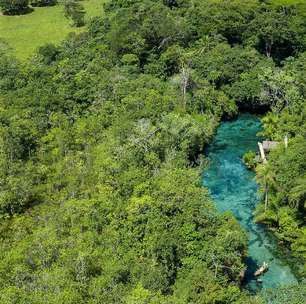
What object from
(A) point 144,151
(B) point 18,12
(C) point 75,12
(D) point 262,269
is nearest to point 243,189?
(A) point 144,151

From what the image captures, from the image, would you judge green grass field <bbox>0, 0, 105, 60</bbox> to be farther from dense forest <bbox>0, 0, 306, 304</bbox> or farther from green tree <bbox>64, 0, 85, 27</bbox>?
dense forest <bbox>0, 0, 306, 304</bbox>

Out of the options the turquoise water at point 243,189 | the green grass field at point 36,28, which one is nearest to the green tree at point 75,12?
the green grass field at point 36,28

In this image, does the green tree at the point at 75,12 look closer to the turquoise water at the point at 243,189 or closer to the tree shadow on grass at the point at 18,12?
the tree shadow on grass at the point at 18,12

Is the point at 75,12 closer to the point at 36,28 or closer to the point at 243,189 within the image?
the point at 36,28

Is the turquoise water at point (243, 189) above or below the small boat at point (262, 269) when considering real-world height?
below

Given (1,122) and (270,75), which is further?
(270,75)

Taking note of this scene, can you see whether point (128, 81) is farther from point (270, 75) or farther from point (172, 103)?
point (270, 75)

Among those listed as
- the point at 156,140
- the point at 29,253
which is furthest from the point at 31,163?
the point at 29,253
